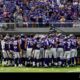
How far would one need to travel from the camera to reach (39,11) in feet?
66.9

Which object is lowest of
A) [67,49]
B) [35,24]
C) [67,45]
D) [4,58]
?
[4,58]

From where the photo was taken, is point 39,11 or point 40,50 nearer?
point 40,50

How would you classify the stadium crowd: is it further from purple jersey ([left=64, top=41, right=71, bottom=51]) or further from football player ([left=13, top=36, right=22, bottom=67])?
purple jersey ([left=64, top=41, right=71, bottom=51])

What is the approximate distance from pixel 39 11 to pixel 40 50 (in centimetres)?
382

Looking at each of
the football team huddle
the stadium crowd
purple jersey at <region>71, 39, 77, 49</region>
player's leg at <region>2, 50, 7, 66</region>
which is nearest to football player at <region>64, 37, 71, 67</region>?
the football team huddle

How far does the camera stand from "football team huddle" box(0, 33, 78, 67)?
55.8 ft

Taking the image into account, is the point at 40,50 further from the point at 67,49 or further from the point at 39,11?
the point at 39,11

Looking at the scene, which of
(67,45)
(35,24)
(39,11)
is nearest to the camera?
(67,45)

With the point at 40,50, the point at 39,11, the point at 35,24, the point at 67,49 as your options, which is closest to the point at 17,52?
the point at 40,50

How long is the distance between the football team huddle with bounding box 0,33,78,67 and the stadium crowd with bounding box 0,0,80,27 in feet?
6.61

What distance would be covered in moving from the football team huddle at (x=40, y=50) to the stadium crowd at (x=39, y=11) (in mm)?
2014
